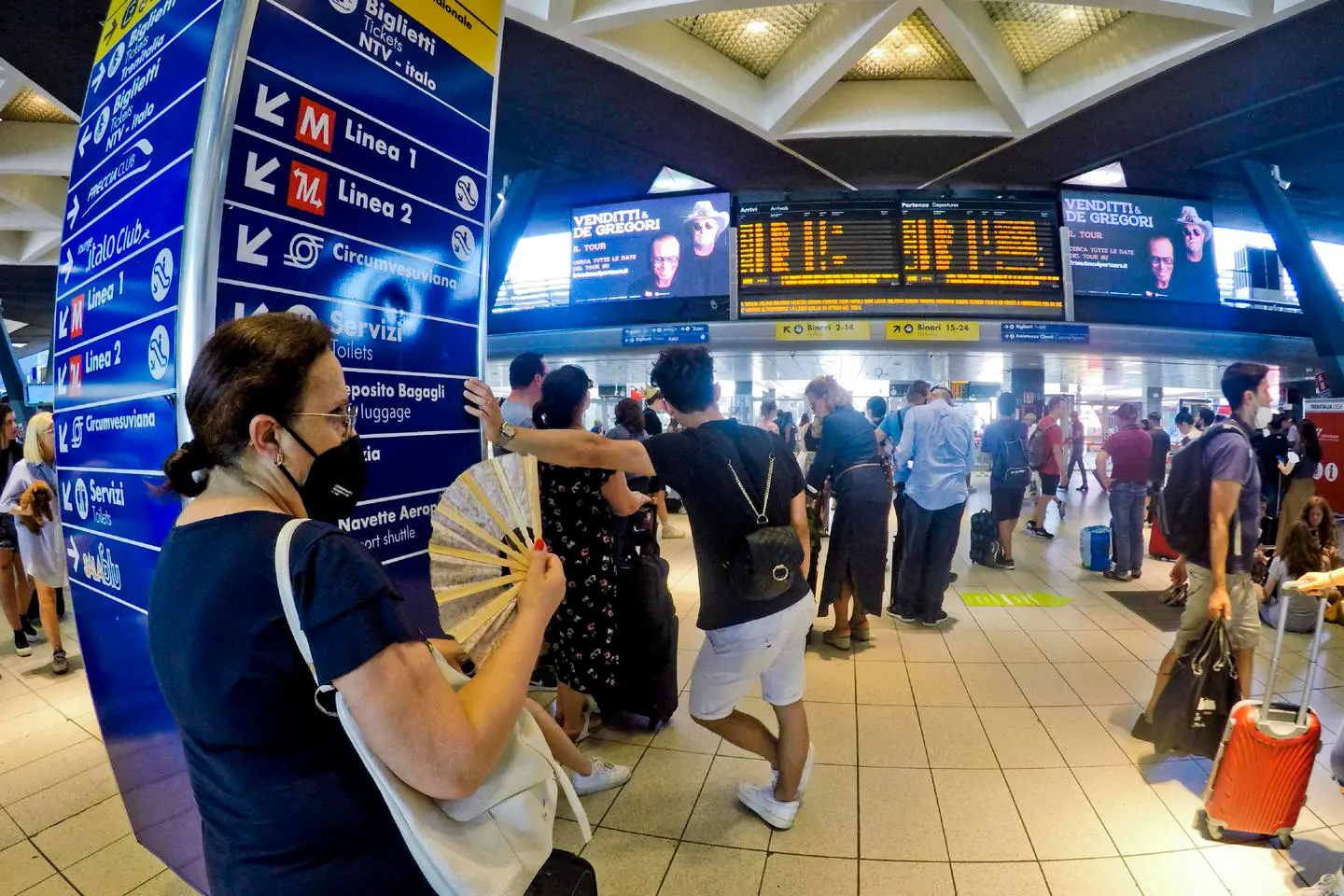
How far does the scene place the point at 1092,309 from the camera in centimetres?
769

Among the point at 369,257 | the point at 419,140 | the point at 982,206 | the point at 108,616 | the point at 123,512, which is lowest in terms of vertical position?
the point at 108,616

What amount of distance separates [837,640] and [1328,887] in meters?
2.48

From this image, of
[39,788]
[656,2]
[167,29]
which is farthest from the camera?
[656,2]

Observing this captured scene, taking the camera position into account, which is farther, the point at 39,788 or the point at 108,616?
the point at 39,788

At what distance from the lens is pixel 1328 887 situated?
1805mm

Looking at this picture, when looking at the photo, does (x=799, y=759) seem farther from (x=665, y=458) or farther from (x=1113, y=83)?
(x=1113, y=83)

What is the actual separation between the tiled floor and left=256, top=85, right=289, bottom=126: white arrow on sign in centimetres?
251

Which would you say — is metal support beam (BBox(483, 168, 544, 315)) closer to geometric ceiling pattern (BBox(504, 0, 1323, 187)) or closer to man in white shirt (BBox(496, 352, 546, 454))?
geometric ceiling pattern (BBox(504, 0, 1323, 187))

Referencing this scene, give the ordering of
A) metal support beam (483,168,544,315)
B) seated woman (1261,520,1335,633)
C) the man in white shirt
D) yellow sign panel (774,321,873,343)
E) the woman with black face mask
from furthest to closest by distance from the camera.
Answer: metal support beam (483,168,544,315) < yellow sign panel (774,321,873,343) < seated woman (1261,520,1335,633) < the man in white shirt < the woman with black face mask

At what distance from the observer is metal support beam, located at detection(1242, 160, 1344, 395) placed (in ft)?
24.1

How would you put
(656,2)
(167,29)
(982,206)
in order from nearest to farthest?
(167,29)
(656,2)
(982,206)

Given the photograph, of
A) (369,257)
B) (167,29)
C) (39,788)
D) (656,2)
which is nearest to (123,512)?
(369,257)

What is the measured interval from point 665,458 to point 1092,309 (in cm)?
829

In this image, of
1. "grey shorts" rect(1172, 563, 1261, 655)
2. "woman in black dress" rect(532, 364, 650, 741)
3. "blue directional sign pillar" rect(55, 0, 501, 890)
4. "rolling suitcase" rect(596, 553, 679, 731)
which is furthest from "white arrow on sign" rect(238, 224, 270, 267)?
"grey shorts" rect(1172, 563, 1261, 655)
